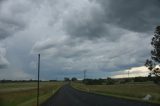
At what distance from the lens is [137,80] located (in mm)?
174500

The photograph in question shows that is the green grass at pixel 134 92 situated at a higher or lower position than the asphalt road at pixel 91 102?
higher

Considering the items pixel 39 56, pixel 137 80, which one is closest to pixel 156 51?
pixel 39 56

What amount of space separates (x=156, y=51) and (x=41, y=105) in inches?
1325

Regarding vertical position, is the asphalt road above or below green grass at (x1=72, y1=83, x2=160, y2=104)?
below

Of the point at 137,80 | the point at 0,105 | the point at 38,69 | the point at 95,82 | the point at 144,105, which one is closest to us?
the point at 144,105

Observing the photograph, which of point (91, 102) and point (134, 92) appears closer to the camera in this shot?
point (91, 102)

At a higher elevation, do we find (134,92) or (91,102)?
(134,92)

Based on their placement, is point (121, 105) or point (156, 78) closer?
point (121, 105)

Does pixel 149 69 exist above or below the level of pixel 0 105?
above

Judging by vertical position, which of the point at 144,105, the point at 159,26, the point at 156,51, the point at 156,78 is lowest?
the point at 144,105

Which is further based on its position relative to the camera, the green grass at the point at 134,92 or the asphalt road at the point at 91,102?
the green grass at the point at 134,92

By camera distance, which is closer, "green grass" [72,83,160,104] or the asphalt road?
the asphalt road

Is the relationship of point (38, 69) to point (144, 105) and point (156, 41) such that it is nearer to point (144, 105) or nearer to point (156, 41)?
point (144, 105)

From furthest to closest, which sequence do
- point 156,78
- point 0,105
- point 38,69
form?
point 156,78 < point 38,69 < point 0,105
